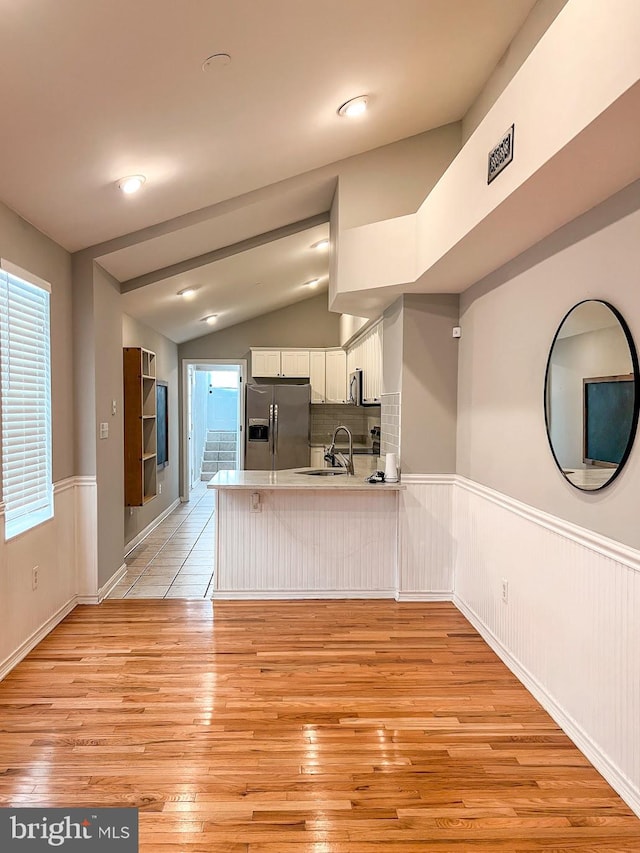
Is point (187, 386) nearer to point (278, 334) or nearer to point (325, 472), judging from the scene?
point (278, 334)

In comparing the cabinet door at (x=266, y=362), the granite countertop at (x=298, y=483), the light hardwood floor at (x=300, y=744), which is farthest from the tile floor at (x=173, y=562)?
the cabinet door at (x=266, y=362)

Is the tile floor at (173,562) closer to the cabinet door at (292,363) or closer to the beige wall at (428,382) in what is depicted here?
the beige wall at (428,382)

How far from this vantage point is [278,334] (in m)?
8.10

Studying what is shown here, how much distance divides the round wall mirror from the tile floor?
279 centimetres

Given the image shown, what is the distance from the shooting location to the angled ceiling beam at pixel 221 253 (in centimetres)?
464

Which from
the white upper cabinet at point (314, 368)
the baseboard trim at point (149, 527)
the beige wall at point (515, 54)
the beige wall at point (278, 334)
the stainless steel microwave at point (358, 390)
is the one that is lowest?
the baseboard trim at point (149, 527)

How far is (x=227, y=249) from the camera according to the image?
4.72 metres

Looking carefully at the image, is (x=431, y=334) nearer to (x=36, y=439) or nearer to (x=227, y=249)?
(x=227, y=249)

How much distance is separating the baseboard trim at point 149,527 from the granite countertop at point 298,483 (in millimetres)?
1689

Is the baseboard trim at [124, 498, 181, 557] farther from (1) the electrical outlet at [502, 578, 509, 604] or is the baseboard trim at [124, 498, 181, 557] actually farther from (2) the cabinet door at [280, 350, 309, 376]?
(1) the electrical outlet at [502, 578, 509, 604]

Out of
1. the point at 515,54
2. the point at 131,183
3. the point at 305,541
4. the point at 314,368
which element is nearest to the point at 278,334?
the point at 314,368

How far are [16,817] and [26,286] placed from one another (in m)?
2.55

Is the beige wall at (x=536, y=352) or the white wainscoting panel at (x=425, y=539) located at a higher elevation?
the beige wall at (x=536, y=352)

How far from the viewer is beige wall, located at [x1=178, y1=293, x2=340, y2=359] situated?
8086 mm
